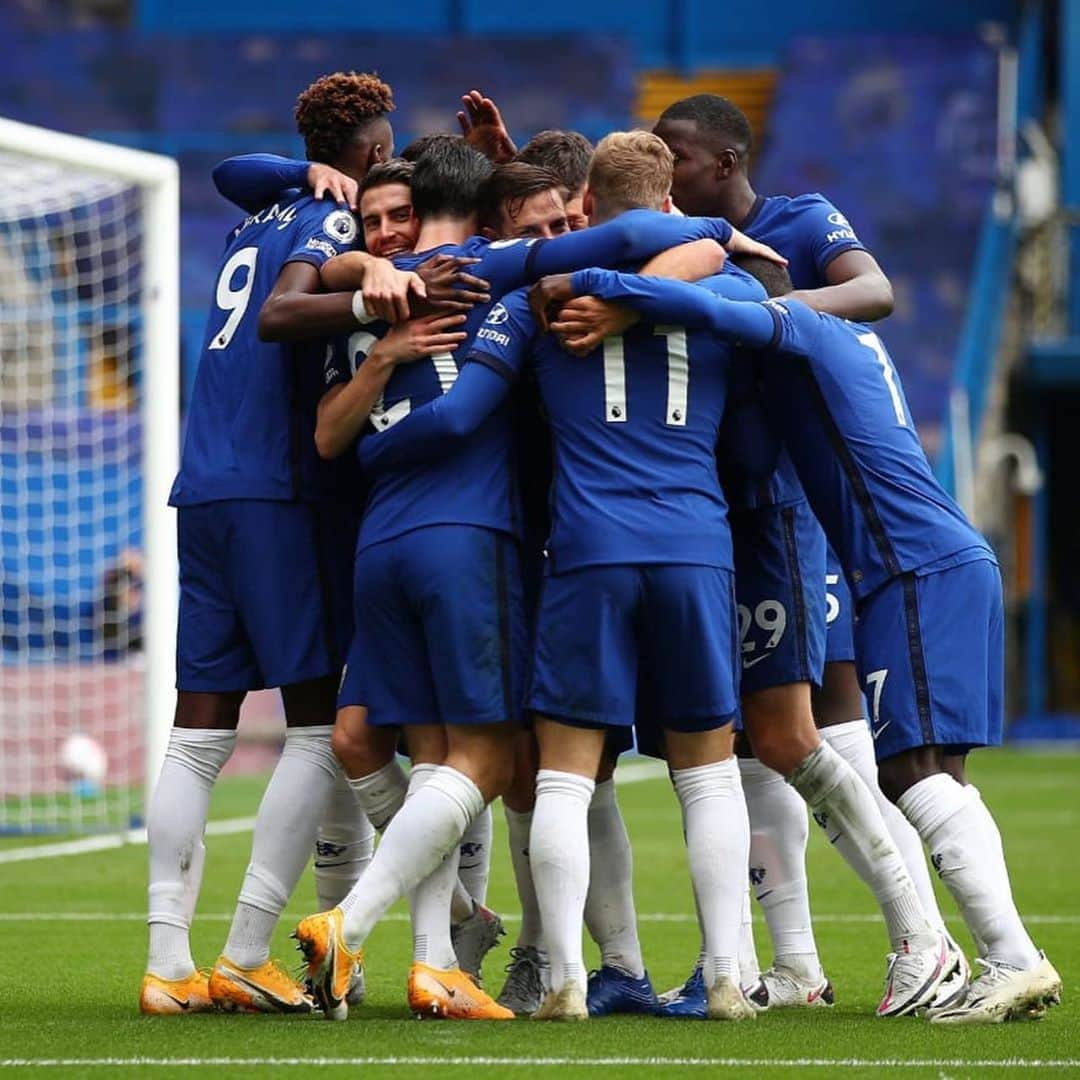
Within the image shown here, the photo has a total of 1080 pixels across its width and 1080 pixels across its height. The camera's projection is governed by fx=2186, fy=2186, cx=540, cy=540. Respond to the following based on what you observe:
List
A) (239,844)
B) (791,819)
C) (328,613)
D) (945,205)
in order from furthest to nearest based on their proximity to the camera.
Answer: (945,205), (239,844), (791,819), (328,613)

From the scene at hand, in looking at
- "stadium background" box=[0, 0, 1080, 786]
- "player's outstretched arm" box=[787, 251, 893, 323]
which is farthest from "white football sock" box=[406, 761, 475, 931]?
"stadium background" box=[0, 0, 1080, 786]

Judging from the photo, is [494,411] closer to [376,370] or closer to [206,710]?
[376,370]

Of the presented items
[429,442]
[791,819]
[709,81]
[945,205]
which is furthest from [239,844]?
[709,81]

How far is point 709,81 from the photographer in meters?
24.2

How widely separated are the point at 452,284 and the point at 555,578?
0.70 m

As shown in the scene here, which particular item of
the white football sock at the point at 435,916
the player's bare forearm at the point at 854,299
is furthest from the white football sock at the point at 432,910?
the player's bare forearm at the point at 854,299

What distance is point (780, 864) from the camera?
5340 millimetres

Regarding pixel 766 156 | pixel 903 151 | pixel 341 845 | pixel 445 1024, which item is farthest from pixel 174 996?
pixel 903 151

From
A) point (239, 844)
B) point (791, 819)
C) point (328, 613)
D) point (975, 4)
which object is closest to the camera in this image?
point (328, 613)

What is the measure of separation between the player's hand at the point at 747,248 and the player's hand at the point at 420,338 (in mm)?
683

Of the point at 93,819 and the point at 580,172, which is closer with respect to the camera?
the point at 580,172

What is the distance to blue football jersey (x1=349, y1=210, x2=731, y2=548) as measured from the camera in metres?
4.74

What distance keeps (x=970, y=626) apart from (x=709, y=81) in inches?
792

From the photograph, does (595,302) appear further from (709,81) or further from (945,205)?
(709,81)
